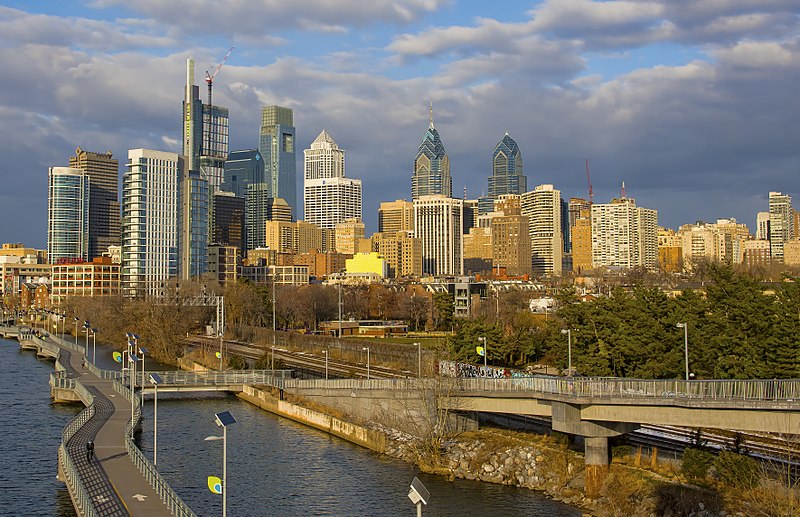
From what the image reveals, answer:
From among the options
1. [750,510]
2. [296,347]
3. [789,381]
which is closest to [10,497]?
[750,510]

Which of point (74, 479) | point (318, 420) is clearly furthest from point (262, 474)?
point (318, 420)

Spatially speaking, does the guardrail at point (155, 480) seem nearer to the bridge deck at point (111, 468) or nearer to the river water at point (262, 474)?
the bridge deck at point (111, 468)

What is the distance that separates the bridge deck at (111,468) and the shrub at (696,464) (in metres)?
28.1

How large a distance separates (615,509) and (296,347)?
3699 inches

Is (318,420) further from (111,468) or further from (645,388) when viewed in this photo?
(645,388)

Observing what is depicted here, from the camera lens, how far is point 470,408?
61.9 metres

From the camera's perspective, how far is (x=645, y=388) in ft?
171

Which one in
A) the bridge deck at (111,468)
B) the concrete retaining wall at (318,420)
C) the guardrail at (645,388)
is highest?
the guardrail at (645,388)

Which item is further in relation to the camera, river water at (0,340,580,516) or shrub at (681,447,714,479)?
river water at (0,340,580,516)

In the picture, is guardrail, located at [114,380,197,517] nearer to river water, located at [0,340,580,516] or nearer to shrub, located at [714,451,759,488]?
river water, located at [0,340,580,516]

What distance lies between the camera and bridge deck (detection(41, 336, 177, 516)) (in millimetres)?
42531

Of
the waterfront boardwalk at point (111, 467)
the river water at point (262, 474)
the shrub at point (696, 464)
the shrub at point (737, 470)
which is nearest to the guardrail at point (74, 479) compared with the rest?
the waterfront boardwalk at point (111, 467)

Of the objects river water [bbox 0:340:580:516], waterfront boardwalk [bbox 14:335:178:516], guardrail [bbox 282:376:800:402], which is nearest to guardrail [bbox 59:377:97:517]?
waterfront boardwalk [bbox 14:335:178:516]

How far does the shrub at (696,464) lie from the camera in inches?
1922
